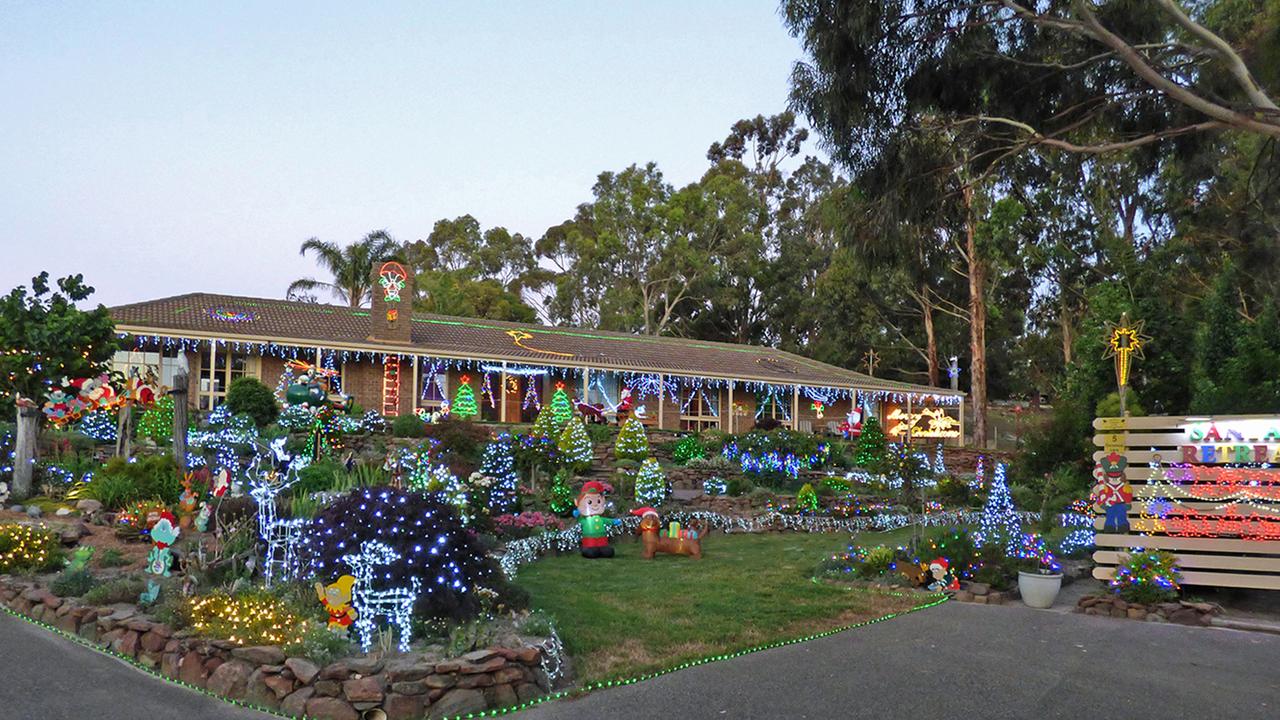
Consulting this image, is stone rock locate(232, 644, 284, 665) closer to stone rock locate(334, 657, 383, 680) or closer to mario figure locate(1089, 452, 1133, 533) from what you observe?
stone rock locate(334, 657, 383, 680)

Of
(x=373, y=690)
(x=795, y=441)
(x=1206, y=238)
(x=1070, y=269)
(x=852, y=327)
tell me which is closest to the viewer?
(x=373, y=690)

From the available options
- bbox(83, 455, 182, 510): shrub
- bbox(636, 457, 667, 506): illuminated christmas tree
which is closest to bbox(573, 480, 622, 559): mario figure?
bbox(636, 457, 667, 506): illuminated christmas tree

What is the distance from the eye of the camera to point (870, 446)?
23750mm

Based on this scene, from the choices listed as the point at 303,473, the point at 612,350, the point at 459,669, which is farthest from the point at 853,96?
the point at 612,350

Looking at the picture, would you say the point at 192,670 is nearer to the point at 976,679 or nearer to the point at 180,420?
the point at 976,679

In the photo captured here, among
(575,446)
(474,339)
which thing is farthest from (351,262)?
Result: (575,446)

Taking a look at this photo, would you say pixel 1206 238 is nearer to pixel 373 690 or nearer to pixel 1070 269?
pixel 1070 269

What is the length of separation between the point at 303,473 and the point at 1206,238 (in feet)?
94.2

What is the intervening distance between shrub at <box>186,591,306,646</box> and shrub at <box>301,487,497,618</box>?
19.4 inches

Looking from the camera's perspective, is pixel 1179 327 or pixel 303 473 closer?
pixel 303 473

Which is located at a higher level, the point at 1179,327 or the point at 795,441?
the point at 1179,327

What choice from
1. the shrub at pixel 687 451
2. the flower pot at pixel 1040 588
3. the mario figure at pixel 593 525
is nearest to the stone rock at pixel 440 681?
the flower pot at pixel 1040 588

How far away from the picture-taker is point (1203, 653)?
779 centimetres

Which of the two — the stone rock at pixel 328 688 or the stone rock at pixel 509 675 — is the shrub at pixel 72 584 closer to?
the stone rock at pixel 328 688
